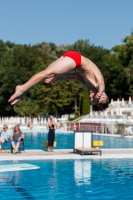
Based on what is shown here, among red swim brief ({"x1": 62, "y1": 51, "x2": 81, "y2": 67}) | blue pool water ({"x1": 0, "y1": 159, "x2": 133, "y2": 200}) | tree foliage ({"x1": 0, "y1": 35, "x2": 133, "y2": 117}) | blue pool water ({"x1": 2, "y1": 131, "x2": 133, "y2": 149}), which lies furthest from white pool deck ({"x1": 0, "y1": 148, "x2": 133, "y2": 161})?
tree foliage ({"x1": 0, "y1": 35, "x2": 133, "y2": 117})

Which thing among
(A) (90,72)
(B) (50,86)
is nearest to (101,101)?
(A) (90,72)

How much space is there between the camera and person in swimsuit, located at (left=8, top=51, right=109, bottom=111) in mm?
5684

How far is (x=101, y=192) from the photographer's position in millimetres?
9727

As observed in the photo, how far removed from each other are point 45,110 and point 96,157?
3659cm

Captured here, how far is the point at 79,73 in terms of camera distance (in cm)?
658

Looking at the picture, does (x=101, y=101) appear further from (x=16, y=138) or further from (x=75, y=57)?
(x=16, y=138)

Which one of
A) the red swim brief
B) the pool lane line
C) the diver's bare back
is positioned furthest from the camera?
the pool lane line

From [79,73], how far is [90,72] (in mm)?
410

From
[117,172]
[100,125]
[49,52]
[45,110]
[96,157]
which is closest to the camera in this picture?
[117,172]


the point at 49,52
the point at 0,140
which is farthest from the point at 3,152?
the point at 49,52

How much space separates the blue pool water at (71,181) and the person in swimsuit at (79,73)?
3.65m

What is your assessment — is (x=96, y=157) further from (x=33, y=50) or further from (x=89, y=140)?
(x=33, y=50)

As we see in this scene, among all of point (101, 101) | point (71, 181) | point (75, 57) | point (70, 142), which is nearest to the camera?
point (75, 57)

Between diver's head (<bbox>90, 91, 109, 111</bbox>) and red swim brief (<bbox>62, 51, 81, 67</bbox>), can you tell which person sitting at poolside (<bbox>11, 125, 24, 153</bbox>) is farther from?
red swim brief (<bbox>62, 51, 81, 67</bbox>)
